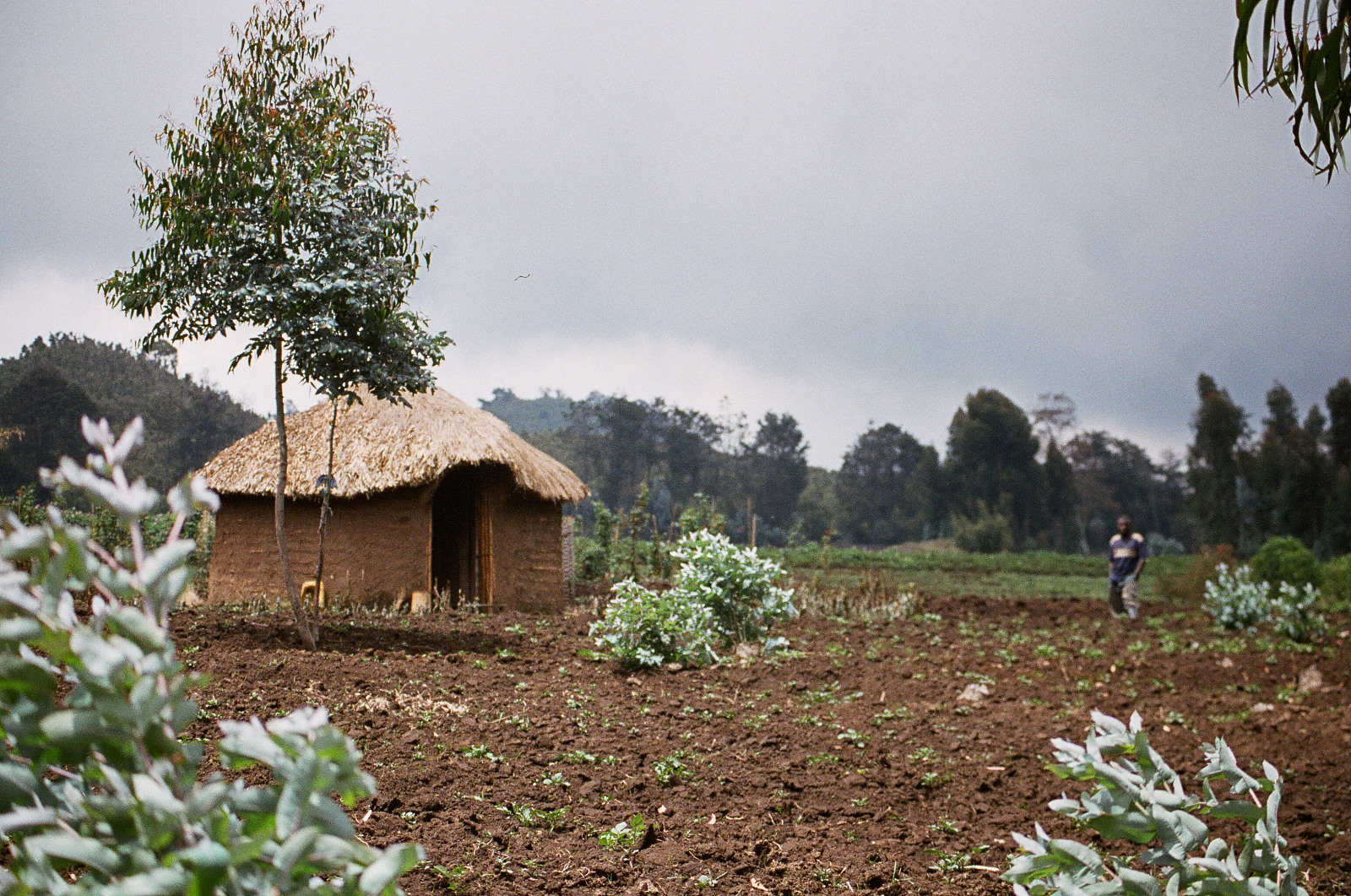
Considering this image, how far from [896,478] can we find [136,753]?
54.0m

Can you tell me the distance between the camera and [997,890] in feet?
10.6

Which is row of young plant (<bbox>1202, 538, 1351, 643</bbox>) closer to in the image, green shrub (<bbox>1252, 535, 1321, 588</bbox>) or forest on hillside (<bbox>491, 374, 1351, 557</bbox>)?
green shrub (<bbox>1252, 535, 1321, 588</bbox>)

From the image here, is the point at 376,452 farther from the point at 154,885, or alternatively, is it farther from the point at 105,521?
the point at 154,885

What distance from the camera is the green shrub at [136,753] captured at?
2.94 ft

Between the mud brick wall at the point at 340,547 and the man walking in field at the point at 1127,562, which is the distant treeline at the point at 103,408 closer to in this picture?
the mud brick wall at the point at 340,547

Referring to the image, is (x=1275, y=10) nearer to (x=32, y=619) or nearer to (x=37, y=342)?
(x=32, y=619)

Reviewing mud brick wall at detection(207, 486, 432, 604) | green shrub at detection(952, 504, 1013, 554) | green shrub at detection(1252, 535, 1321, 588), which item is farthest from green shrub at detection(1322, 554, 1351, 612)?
green shrub at detection(952, 504, 1013, 554)

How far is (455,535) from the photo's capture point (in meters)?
13.2

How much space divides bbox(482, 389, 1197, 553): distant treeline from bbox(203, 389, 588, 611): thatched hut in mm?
22794

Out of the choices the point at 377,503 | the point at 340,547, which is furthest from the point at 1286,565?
the point at 340,547

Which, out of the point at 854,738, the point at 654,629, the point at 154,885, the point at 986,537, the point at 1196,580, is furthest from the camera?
the point at 986,537

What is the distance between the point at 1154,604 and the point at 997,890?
14469 millimetres

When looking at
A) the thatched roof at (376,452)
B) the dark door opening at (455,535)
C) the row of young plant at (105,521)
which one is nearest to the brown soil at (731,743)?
the row of young plant at (105,521)

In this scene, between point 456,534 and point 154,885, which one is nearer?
point 154,885
